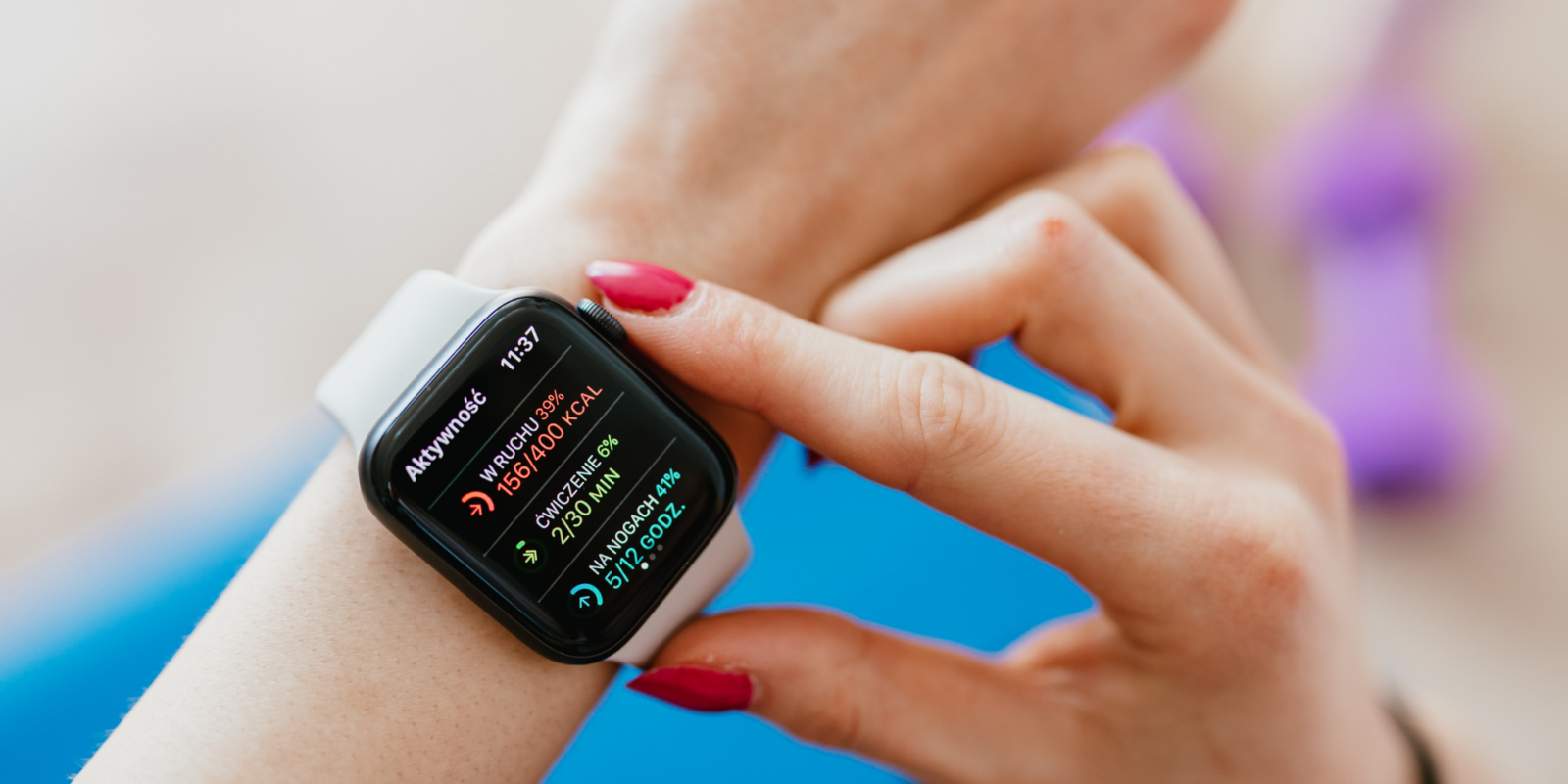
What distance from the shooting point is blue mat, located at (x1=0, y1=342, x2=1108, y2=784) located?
989 millimetres

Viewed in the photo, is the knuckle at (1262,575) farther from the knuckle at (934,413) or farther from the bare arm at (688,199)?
the bare arm at (688,199)

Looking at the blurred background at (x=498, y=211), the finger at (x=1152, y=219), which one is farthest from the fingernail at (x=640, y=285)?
the blurred background at (x=498, y=211)

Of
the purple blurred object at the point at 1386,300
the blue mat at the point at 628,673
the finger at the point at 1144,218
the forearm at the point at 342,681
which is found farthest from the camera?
the purple blurred object at the point at 1386,300

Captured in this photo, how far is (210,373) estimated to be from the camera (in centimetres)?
198

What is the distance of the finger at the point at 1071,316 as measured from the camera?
73 cm

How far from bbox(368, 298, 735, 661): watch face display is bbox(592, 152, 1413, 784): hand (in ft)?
0.17

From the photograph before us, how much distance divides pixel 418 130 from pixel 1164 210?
1761 mm

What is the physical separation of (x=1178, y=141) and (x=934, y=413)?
69.6 inches

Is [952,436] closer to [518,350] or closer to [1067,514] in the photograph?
[1067,514]

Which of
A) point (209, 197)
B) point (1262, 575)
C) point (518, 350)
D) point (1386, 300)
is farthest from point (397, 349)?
point (1386, 300)

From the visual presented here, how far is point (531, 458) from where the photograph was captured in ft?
2.12

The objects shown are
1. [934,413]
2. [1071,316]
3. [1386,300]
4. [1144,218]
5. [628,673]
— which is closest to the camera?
[934,413]

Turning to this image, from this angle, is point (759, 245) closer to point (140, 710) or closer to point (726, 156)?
point (726, 156)

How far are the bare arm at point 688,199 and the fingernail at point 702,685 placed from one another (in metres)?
0.06
